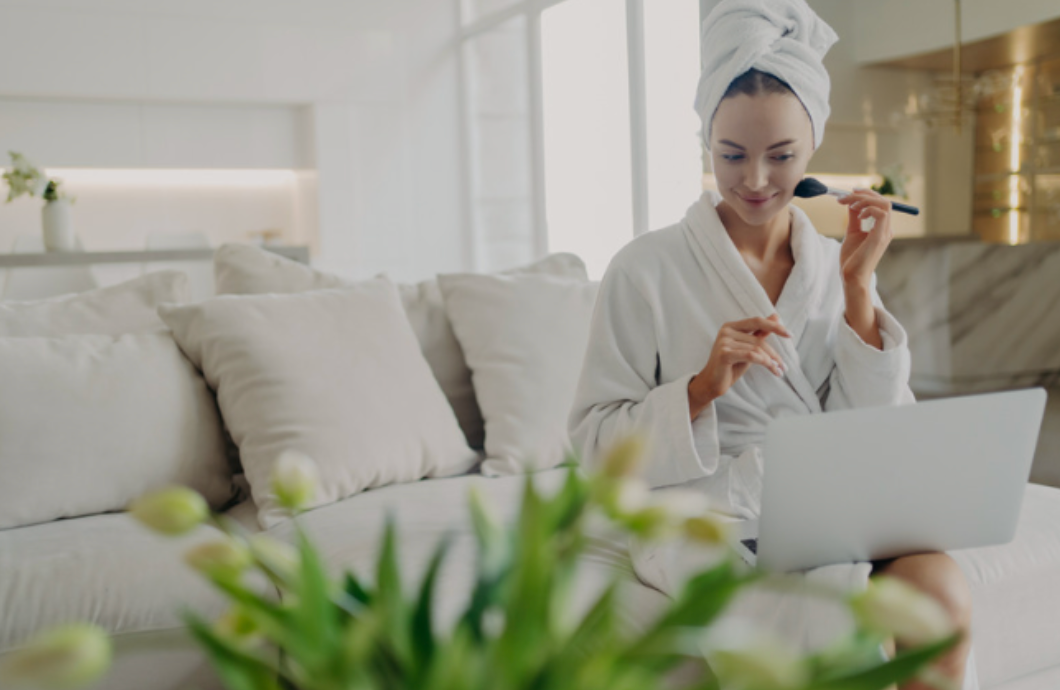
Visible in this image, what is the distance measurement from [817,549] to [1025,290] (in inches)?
75.6

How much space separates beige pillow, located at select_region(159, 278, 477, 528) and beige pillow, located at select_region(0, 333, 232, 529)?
0.24 feet

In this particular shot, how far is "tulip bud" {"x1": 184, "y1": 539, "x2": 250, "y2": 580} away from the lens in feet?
1.56

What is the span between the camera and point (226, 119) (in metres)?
6.12

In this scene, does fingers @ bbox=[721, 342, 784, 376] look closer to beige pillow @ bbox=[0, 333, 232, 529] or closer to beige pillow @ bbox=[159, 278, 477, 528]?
beige pillow @ bbox=[159, 278, 477, 528]

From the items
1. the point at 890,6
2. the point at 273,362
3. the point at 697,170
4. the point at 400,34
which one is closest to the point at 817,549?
the point at 273,362

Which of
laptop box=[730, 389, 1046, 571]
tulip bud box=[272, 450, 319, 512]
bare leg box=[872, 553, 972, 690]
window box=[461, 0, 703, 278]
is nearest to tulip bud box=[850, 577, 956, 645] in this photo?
tulip bud box=[272, 450, 319, 512]

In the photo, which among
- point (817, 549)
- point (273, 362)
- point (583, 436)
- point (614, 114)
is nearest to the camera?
point (817, 549)

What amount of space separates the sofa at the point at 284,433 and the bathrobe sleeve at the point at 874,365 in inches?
10.1

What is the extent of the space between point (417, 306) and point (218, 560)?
172 centimetres

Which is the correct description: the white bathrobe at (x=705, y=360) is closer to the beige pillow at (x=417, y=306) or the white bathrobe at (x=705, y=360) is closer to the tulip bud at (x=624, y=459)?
the beige pillow at (x=417, y=306)

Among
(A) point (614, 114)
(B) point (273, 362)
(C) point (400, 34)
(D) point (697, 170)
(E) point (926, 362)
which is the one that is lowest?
(E) point (926, 362)

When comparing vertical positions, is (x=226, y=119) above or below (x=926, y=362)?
above

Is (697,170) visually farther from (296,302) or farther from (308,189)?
(296,302)

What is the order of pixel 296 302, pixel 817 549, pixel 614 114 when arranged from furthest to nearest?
1. pixel 614 114
2. pixel 296 302
3. pixel 817 549
